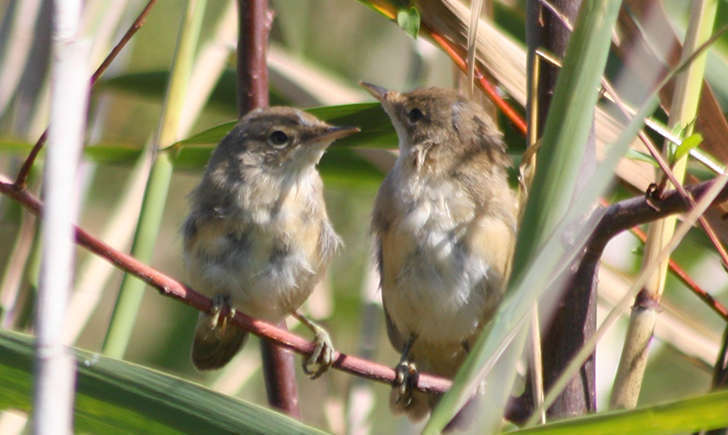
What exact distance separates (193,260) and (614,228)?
3.48ft

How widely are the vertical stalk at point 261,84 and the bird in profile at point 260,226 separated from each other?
47mm

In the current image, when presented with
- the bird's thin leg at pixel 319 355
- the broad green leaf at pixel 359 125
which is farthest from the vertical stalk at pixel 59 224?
the broad green leaf at pixel 359 125

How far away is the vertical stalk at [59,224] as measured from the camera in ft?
3.12

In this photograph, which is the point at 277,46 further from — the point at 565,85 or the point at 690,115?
the point at 565,85

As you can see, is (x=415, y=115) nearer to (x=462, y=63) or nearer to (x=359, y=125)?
(x=359, y=125)

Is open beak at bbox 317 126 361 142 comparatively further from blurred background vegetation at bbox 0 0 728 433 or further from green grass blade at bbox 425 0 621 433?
green grass blade at bbox 425 0 621 433

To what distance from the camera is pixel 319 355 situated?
5.57 ft

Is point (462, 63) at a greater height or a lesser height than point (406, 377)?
greater

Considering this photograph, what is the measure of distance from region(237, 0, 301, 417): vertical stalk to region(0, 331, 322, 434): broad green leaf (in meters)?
0.72

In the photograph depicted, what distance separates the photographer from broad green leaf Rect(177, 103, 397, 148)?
1866mm

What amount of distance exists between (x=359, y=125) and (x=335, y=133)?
0.08 meters

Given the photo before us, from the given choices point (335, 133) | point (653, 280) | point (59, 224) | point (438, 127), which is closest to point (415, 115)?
point (438, 127)

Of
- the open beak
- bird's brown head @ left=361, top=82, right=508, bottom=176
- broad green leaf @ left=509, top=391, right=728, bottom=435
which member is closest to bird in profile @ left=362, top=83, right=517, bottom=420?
Answer: bird's brown head @ left=361, top=82, right=508, bottom=176

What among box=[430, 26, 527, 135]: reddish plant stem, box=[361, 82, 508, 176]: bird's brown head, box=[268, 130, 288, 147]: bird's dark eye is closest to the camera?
box=[430, 26, 527, 135]: reddish plant stem
